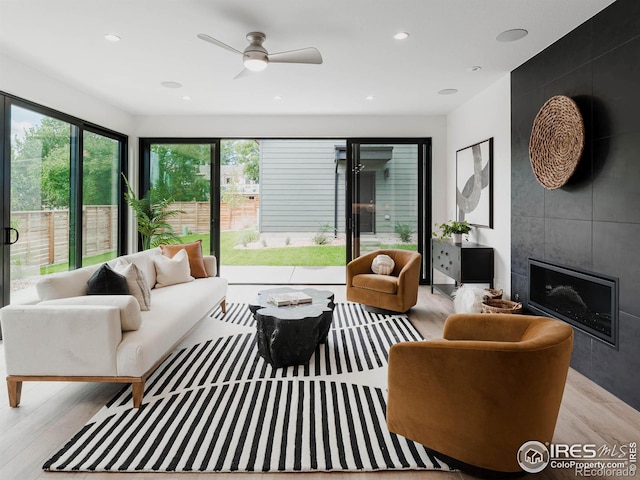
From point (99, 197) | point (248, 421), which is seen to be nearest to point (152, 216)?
point (99, 197)

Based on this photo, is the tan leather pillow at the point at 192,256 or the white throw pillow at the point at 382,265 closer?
the tan leather pillow at the point at 192,256

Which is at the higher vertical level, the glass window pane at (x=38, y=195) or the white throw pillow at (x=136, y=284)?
the glass window pane at (x=38, y=195)

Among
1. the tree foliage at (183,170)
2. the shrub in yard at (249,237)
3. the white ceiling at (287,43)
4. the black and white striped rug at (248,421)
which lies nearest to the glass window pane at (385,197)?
the white ceiling at (287,43)

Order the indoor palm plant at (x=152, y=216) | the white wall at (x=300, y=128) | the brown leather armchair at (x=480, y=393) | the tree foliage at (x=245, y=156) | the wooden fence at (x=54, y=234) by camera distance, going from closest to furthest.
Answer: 1. the brown leather armchair at (x=480, y=393)
2. the wooden fence at (x=54, y=234)
3. the indoor palm plant at (x=152, y=216)
4. the white wall at (x=300, y=128)
5. the tree foliage at (x=245, y=156)

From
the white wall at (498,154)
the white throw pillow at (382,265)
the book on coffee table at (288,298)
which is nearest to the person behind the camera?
the book on coffee table at (288,298)

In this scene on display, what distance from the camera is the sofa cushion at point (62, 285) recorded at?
103 inches

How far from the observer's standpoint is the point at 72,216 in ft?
16.1

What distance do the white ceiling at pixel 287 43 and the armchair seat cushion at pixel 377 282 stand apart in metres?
2.23

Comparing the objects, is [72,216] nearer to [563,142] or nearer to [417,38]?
[417,38]

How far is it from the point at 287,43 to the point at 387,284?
8.69 ft

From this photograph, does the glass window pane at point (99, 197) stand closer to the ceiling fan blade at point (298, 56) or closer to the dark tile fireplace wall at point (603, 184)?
the ceiling fan blade at point (298, 56)

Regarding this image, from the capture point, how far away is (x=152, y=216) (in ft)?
19.9

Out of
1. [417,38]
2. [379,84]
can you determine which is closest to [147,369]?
[417,38]

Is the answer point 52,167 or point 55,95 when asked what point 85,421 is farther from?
point 55,95
